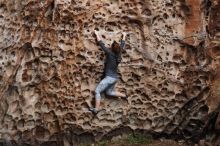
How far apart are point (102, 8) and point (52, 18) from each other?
2.37 feet

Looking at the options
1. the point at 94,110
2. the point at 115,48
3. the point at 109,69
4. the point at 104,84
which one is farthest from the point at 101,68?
the point at 94,110

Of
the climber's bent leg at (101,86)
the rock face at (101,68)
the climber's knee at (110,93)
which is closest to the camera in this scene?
the rock face at (101,68)

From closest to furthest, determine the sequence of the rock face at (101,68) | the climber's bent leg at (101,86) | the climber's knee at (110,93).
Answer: the rock face at (101,68) → the climber's bent leg at (101,86) → the climber's knee at (110,93)

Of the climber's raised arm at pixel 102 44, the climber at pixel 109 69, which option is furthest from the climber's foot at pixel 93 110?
the climber's raised arm at pixel 102 44

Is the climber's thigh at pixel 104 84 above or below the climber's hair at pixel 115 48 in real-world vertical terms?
below

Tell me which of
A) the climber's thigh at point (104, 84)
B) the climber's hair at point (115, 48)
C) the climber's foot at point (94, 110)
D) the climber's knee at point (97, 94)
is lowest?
the climber's foot at point (94, 110)

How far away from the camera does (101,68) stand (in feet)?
27.6

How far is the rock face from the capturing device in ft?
26.9

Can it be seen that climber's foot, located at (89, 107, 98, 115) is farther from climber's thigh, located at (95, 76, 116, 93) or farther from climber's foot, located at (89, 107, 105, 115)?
climber's thigh, located at (95, 76, 116, 93)

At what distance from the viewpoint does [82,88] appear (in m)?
8.32

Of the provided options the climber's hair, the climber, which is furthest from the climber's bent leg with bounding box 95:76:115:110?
the climber's hair

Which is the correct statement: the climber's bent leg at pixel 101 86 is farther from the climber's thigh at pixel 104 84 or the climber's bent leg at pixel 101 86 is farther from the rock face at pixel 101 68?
the rock face at pixel 101 68

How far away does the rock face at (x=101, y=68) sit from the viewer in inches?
322

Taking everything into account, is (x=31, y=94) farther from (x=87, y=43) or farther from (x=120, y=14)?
(x=120, y=14)
